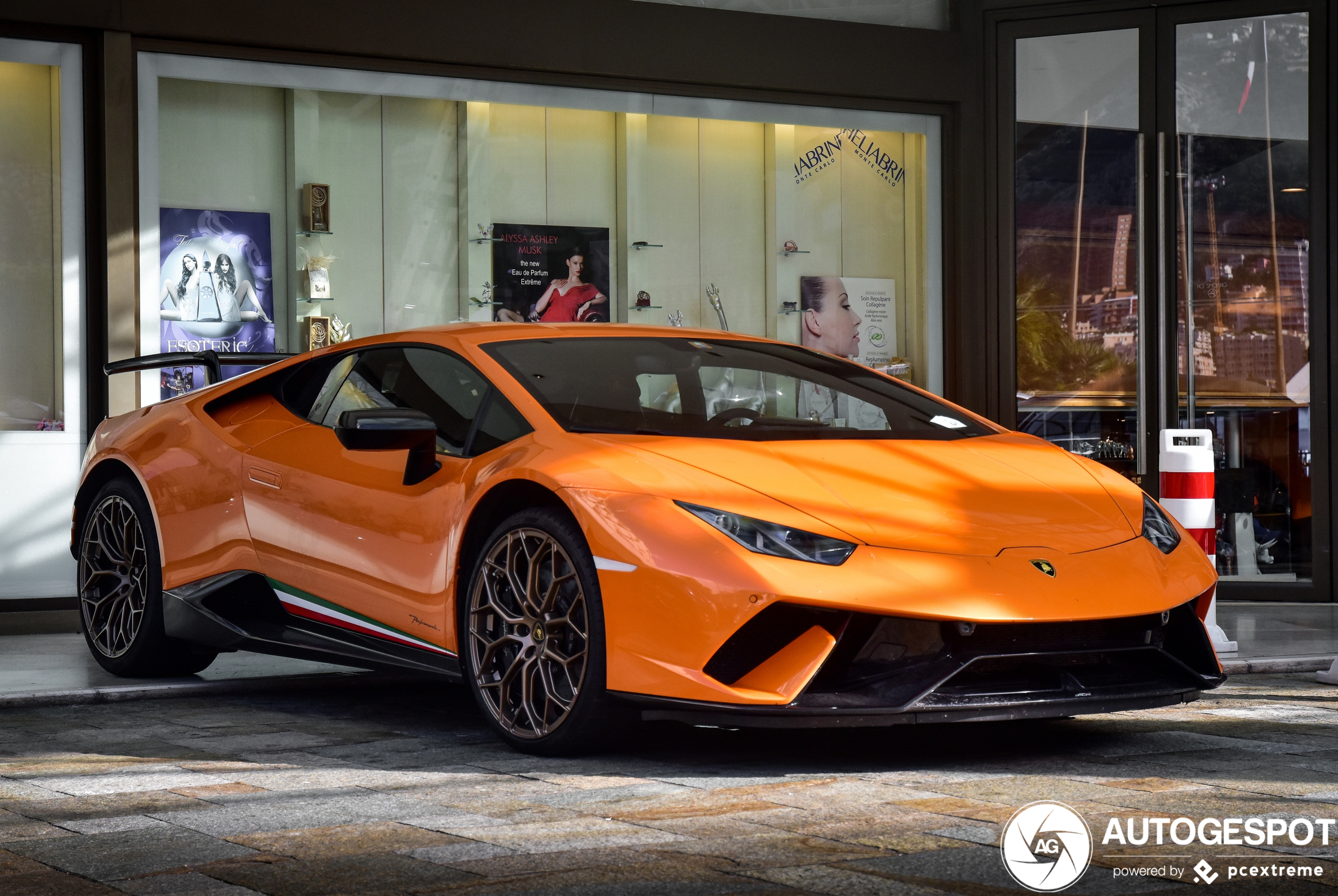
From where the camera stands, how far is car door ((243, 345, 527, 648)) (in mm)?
4773

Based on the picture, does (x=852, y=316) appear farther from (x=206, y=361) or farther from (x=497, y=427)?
(x=497, y=427)

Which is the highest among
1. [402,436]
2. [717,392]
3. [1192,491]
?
[717,392]

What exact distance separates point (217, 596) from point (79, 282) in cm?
371

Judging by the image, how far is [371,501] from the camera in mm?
4977

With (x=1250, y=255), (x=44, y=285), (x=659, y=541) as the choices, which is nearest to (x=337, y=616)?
(x=659, y=541)

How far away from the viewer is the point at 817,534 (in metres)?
4.05

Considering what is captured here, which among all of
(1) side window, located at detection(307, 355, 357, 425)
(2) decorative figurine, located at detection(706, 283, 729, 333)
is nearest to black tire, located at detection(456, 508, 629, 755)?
(1) side window, located at detection(307, 355, 357, 425)

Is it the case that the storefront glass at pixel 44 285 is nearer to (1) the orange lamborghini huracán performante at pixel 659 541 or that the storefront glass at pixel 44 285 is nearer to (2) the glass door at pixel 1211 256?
(1) the orange lamborghini huracán performante at pixel 659 541

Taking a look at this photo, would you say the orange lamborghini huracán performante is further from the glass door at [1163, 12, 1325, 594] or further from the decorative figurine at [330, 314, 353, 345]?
the glass door at [1163, 12, 1325, 594]

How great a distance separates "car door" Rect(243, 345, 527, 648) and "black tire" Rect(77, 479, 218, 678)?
76 centimetres

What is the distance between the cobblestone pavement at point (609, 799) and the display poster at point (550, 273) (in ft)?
15.8

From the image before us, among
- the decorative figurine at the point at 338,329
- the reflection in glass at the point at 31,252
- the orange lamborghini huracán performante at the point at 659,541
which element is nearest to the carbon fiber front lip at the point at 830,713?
the orange lamborghini huracán performante at the point at 659,541

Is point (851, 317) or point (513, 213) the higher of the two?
point (513, 213)

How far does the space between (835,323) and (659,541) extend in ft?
22.4
